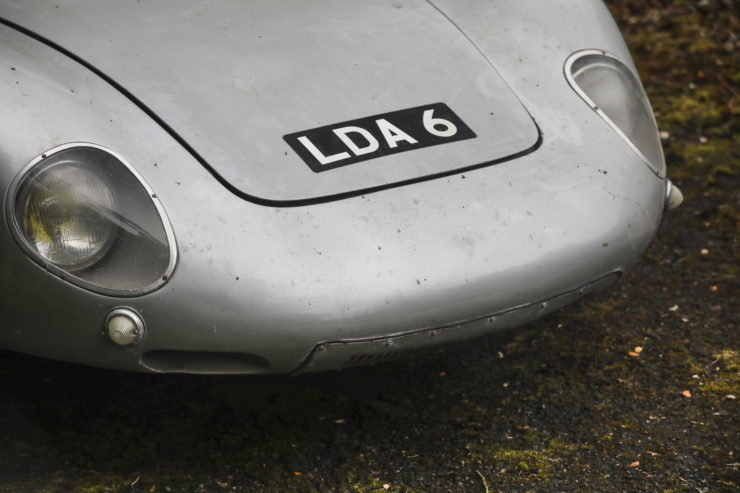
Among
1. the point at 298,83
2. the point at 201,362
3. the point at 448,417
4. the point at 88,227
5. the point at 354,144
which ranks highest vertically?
the point at 88,227

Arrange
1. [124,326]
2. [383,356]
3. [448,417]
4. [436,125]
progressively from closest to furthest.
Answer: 1. [124,326]
2. [383,356]
3. [436,125]
4. [448,417]

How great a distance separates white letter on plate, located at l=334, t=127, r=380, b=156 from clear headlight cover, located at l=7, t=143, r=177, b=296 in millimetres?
478

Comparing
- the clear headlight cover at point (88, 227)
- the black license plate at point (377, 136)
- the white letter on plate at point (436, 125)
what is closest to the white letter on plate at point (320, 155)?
Result: the black license plate at point (377, 136)

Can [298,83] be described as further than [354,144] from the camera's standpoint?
Yes

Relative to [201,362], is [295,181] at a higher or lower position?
higher

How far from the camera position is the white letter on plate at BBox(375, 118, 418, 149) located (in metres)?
2.20

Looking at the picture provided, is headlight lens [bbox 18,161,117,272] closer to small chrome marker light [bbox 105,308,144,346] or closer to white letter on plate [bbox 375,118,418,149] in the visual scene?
small chrome marker light [bbox 105,308,144,346]

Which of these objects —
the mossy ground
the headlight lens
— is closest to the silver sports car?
the headlight lens

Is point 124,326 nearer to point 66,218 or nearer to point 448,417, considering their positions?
point 66,218

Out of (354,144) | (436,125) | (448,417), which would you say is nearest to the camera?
(354,144)

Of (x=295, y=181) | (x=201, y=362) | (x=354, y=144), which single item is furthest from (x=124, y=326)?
Answer: (x=354, y=144)

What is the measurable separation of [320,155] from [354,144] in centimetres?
9

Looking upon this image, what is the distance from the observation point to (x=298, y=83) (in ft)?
Answer: 7.52

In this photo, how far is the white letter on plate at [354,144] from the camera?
2154 mm
